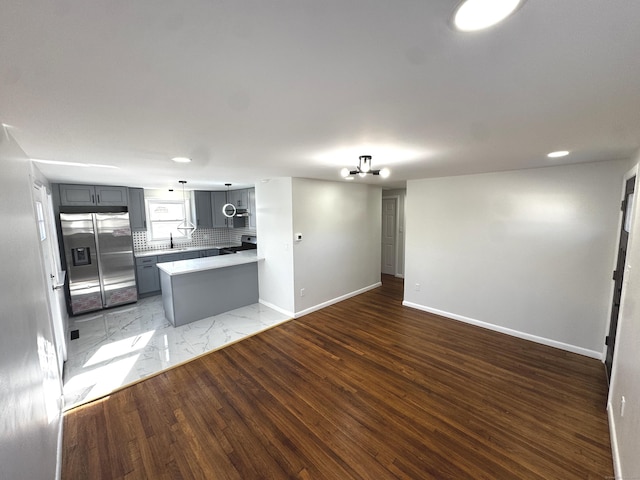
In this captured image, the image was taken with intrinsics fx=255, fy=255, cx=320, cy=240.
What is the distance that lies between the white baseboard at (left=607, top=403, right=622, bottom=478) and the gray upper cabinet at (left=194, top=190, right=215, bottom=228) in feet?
22.7

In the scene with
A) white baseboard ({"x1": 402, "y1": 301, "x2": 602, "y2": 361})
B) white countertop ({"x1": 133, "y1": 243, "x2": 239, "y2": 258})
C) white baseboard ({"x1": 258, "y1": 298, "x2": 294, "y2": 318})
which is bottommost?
white baseboard ({"x1": 402, "y1": 301, "x2": 602, "y2": 361})

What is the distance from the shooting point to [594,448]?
6.19ft

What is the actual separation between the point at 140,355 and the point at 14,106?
2.90m

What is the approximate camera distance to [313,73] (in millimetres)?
987

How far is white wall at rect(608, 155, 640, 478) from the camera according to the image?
4.89 ft

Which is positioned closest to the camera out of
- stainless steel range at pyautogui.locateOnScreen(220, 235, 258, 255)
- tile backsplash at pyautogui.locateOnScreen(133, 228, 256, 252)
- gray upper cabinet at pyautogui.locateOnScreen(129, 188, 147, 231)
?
gray upper cabinet at pyautogui.locateOnScreen(129, 188, 147, 231)

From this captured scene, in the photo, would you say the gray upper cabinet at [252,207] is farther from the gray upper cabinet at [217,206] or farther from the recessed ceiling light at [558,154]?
the recessed ceiling light at [558,154]

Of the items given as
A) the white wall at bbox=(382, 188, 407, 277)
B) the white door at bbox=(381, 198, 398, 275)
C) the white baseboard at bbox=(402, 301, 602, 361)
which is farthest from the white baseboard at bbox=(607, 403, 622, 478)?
the white door at bbox=(381, 198, 398, 275)

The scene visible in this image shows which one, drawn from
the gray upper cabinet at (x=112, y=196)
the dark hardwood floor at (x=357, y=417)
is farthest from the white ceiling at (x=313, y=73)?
the gray upper cabinet at (x=112, y=196)

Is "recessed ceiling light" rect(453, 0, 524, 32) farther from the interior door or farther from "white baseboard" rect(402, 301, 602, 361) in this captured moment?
"white baseboard" rect(402, 301, 602, 361)

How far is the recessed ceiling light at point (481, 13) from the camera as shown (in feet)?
2.05

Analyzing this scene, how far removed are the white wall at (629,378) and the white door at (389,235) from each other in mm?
4572

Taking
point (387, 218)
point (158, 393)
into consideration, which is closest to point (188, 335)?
point (158, 393)

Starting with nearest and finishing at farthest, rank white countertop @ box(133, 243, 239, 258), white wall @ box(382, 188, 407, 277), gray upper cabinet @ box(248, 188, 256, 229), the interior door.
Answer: the interior door
white countertop @ box(133, 243, 239, 258)
gray upper cabinet @ box(248, 188, 256, 229)
white wall @ box(382, 188, 407, 277)
